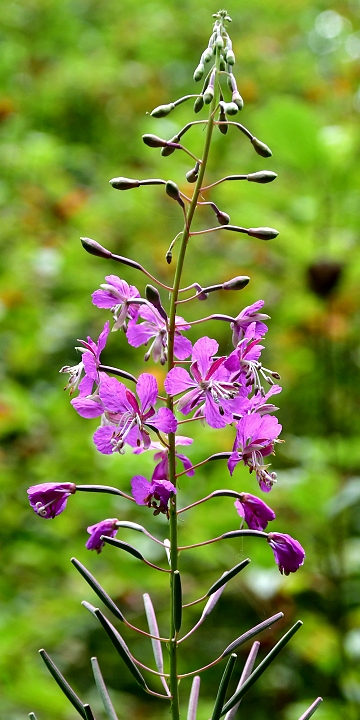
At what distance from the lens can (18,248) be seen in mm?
4465

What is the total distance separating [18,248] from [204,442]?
75.4 inches

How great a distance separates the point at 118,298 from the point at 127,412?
0.68ft

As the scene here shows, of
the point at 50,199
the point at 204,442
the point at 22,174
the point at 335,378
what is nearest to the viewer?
the point at 204,442

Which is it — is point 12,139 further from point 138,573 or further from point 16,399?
point 138,573

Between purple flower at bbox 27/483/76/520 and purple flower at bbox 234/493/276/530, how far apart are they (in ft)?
0.95

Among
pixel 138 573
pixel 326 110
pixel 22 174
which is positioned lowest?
pixel 138 573

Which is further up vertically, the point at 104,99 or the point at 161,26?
the point at 161,26

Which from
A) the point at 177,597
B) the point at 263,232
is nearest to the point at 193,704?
the point at 177,597

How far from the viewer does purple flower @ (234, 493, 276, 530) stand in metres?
1.26

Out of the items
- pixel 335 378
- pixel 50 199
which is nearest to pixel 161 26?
pixel 50 199

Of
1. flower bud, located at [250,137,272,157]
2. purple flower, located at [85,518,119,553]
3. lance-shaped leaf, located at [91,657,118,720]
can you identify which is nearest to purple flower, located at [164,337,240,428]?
purple flower, located at [85,518,119,553]

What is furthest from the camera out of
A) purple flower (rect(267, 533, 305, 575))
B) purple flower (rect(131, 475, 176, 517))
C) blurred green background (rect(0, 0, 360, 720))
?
blurred green background (rect(0, 0, 360, 720))

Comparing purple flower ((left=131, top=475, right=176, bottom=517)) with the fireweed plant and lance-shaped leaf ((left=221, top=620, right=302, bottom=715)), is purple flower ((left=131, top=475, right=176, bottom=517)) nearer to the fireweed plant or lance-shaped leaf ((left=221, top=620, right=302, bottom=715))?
the fireweed plant

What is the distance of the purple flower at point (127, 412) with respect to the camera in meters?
1.23
